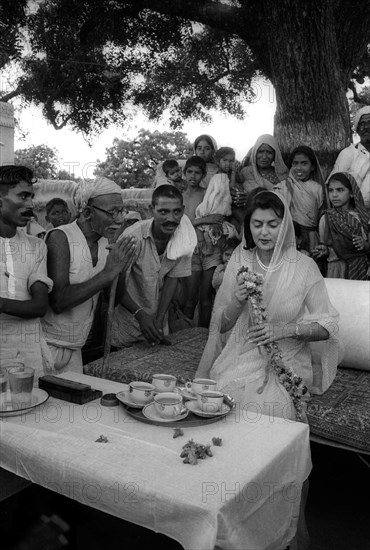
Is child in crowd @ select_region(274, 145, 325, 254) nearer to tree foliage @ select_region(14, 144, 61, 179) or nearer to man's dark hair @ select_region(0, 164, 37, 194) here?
man's dark hair @ select_region(0, 164, 37, 194)

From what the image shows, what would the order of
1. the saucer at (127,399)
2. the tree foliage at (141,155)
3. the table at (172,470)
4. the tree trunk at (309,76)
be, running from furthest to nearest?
the tree foliage at (141,155)
the tree trunk at (309,76)
the saucer at (127,399)
the table at (172,470)

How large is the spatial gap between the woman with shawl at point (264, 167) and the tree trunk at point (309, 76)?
1.01 meters

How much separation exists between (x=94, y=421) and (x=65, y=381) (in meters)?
0.38

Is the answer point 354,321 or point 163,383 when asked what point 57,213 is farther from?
point 163,383

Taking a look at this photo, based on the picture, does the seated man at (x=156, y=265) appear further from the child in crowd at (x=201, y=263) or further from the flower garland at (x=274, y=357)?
the child in crowd at (x=201, y=263)

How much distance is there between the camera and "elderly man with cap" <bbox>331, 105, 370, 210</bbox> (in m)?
5.36

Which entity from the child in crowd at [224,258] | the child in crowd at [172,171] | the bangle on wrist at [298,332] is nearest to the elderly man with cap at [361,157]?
the child in crowd at [224,258]

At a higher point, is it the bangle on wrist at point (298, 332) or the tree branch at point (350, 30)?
the tree branch at point (350, 30)

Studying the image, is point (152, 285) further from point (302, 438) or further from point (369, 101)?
point (369, 101)

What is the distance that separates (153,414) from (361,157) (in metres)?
4.32

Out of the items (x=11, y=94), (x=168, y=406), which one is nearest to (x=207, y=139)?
(x=168, y=406)

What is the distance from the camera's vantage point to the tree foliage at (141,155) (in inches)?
415

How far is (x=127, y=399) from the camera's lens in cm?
236

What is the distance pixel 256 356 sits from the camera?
313 cm
